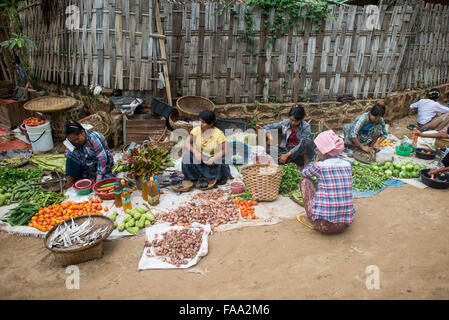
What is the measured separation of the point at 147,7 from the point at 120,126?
252 cm

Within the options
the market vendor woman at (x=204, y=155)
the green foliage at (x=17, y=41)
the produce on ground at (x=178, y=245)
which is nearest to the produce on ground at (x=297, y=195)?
the market vendor woman at (x=204, y=155)

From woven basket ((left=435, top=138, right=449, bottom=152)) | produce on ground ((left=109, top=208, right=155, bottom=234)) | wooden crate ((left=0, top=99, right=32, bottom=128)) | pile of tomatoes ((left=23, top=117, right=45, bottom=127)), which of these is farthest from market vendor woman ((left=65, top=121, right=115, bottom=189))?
woven basket ((left=435, top=138, right=449, bottom=152))

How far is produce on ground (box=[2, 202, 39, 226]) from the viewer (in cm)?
359

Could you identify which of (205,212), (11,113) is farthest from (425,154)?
(11,113)

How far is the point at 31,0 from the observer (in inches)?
301

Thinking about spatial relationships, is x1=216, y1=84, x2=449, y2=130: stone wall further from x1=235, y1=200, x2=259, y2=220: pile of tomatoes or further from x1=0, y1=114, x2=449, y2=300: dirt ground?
x1=0, y1=114, x2=449, y2=300: dirt ground

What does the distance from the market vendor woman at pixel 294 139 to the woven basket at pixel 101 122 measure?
131 inches

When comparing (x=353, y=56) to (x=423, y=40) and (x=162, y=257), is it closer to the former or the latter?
(x=423, y=40)

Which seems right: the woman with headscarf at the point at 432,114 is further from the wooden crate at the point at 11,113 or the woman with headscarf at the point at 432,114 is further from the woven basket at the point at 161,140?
the wooden crate at the point at 11,113

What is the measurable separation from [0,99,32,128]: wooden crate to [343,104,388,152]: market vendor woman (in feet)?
26.4

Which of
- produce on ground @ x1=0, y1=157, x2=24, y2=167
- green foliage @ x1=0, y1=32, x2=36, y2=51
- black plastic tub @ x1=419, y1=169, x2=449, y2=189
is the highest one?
green foliage @ x1=0, y1=32, x2=36, y2=51

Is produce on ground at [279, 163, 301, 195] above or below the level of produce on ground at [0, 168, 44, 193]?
above

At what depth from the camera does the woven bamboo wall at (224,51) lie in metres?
5.91
